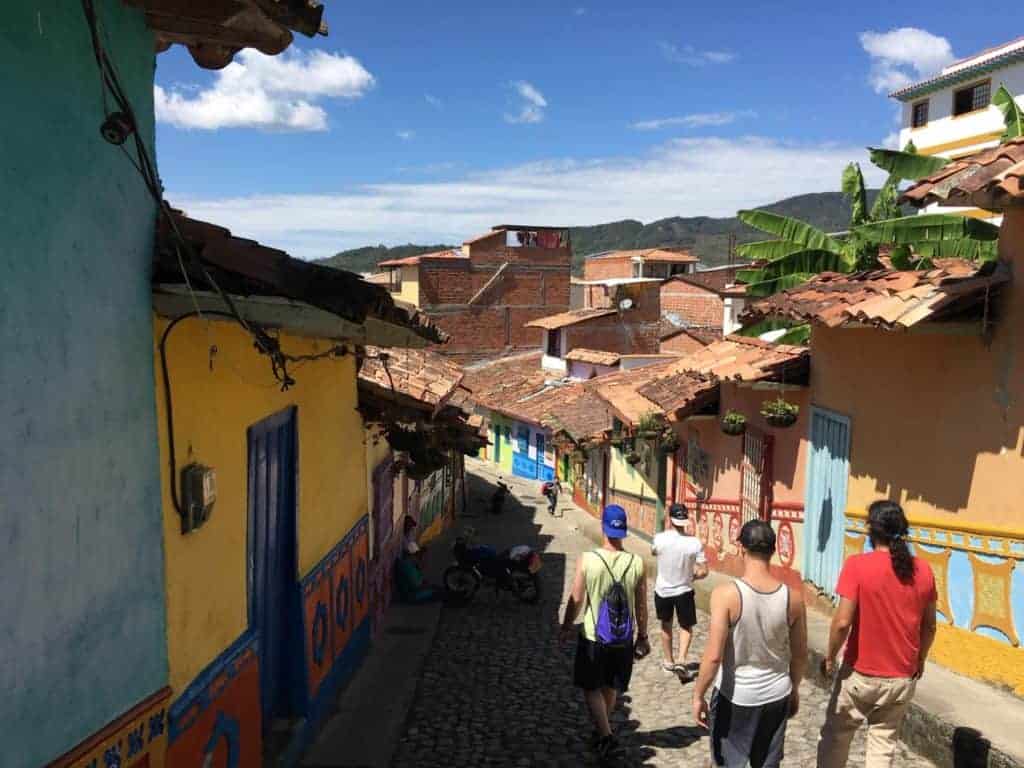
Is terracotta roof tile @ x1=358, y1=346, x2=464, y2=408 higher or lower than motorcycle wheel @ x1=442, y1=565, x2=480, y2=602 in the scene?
higher

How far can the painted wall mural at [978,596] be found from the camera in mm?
6121

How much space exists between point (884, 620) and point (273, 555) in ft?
12.8

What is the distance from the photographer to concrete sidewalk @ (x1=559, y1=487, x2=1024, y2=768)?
5.21 m

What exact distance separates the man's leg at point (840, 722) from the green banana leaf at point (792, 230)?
768cm

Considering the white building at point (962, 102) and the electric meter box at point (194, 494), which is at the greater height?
the white building at point (962, 102)

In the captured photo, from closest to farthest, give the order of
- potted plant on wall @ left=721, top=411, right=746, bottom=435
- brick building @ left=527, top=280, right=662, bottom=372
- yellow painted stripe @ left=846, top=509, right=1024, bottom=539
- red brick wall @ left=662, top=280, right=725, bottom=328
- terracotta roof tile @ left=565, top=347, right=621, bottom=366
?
1. yellow painted stripe @ left=846, top=509, right=1024, bottom=539
2. potted plant on wall @ left=721, top=411, right=746, bottom=435
3. terracotta roof tile @ left=565, top=347, right=621, bottom=366
4. brick building @ left=527, top=280, right=662, bottom=372
5. red brick wall @ left=662, top=280, right=725, bottom=328

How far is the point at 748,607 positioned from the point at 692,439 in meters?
11.3

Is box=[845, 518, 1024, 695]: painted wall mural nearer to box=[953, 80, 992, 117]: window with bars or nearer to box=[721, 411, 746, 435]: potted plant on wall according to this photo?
box=[721, 411, 746, 435]: potted plant on wall

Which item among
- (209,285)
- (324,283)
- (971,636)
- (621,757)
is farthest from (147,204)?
(971,636)

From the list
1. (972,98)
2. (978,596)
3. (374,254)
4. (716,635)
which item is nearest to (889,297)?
(978,596)

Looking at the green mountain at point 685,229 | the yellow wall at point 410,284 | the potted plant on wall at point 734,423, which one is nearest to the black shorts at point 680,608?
the potted plant on wall at point 734,423

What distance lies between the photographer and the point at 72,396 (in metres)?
3.12

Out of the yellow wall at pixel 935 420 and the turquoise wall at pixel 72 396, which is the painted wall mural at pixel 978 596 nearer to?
the yellow wall at pixel 935 420

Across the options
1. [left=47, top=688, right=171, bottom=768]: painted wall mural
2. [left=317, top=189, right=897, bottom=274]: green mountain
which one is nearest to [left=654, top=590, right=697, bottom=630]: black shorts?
[left=47, top=688, right=171, bottom=768]: painted wall mural
